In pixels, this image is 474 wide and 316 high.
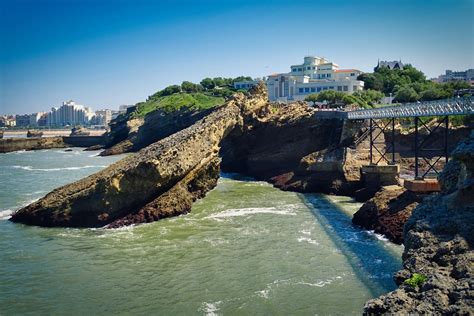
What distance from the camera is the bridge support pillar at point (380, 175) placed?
39.4 metres

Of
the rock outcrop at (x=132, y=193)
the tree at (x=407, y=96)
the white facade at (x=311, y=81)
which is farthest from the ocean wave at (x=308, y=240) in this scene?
the white facade at (x=311, y=81)

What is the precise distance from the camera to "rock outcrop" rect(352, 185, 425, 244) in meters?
27.9

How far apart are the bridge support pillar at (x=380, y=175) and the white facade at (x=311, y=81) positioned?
63.2 metres

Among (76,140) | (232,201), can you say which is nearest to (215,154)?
(232,201)

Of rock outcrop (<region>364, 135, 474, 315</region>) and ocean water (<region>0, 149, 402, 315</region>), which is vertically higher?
rock outcrop (<region>364, 135, 474, 315</region>)

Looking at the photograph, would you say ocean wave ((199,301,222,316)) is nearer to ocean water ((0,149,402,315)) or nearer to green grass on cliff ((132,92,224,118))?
ocean water ((0,149,402,315))

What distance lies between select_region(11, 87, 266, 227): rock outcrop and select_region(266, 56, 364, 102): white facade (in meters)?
69.2

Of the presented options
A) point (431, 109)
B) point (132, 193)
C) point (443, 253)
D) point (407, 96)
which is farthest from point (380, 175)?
point (407, 96)

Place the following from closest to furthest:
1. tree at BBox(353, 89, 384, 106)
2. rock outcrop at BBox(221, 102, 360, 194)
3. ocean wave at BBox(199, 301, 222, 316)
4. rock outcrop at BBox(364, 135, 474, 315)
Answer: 1. rock outcrop at BBox(364, 135, 474, 315)
2. ocean wave at BBox(199, 301, 222, 316)
3. rock outcrop at BBox(221, 102, 360, 194)
4. tree at BBox(353, 89, 384, 106)

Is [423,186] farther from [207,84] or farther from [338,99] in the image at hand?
[207,84]

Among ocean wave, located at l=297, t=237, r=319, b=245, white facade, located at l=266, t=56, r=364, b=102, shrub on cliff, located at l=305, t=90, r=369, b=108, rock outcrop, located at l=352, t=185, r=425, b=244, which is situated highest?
white facade, located at l=266, t=56, r=364, b=102

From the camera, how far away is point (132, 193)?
33906 millimetres

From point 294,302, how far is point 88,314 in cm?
820

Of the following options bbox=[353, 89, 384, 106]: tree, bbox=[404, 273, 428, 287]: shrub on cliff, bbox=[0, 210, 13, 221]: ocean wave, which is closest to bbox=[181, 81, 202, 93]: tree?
Result: bbox=[353, 89, 384, 106]: tree
